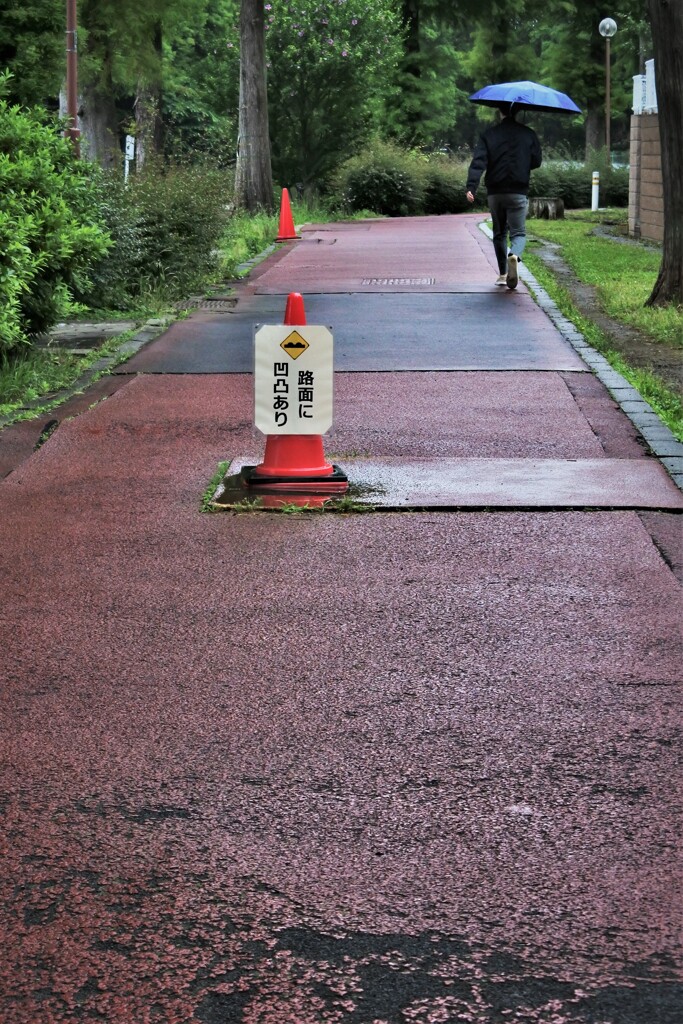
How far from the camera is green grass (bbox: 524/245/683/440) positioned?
9555 mm

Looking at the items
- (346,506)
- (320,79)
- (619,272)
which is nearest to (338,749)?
(346,506)

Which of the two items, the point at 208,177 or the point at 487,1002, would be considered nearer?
the point at 487,1002

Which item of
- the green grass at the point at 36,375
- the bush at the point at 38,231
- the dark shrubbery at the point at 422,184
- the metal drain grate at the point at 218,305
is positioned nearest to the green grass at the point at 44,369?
the green grass at the point at 36,375

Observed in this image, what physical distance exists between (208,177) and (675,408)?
10696 millimetres

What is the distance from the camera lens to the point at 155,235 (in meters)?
16.8

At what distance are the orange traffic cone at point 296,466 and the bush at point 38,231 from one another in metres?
3.05

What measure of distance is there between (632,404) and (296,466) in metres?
3.09

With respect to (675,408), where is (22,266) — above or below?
above

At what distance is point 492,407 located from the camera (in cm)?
1013

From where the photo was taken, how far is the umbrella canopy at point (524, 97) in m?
17.5

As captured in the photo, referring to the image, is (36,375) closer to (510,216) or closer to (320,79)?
(510,216)

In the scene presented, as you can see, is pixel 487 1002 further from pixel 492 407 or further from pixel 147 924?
pixel 492 407

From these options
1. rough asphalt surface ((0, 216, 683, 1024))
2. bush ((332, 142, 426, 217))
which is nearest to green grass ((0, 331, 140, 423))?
rough asphalt surface ((0, 216, 683, 1024))

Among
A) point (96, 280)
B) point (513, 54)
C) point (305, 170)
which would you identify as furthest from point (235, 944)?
point (513, 54)
